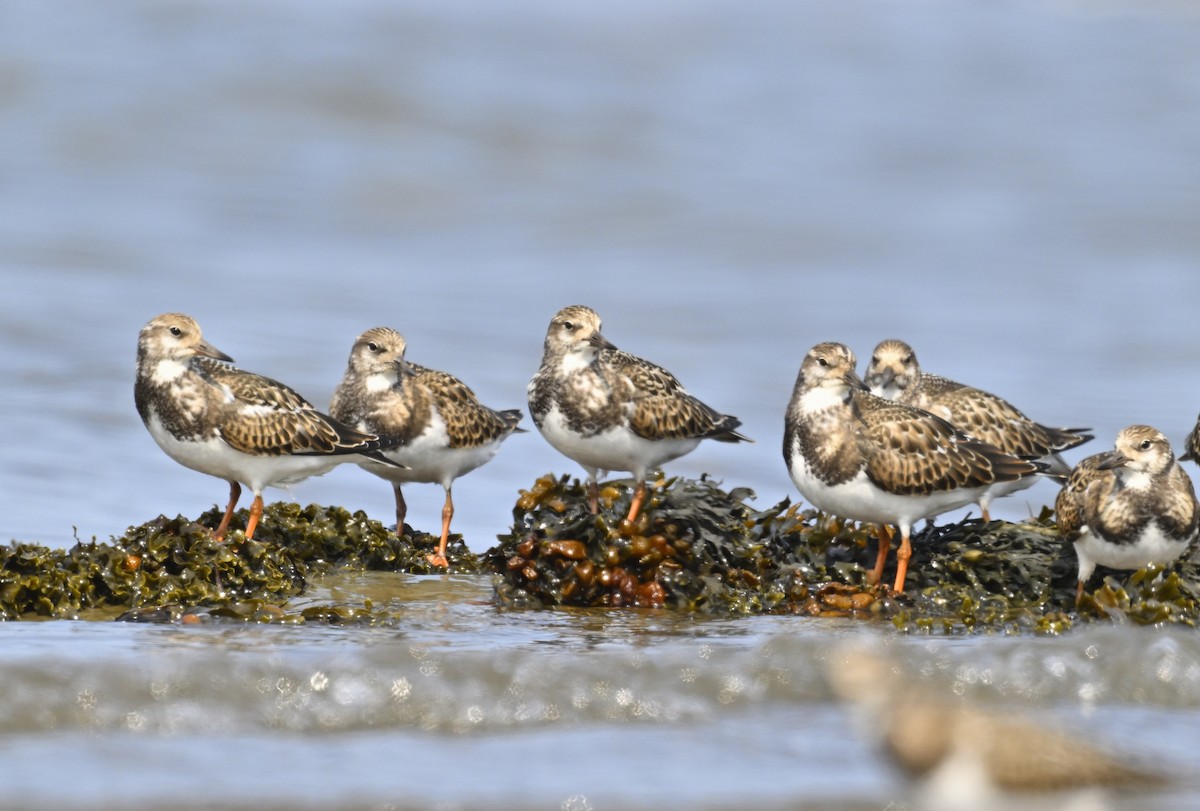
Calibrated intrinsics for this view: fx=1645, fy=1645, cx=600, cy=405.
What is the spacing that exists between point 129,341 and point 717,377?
18.3 feet

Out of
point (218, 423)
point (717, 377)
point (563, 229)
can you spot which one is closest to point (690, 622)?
point (218, 423)

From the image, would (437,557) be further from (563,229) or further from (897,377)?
(563,229)

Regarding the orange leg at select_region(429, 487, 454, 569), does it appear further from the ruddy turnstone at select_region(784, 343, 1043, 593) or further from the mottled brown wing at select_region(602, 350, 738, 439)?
the ruddy turnstone at select_region(784, 343, 1043, 593)

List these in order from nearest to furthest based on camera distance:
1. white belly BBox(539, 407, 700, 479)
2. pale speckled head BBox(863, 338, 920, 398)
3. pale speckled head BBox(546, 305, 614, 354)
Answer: white belly BBox(539, 407, 700, 479) < pale speckled head BBox(546, 305, 614, 354) < pale speckled head BBox(863, 338, 920, 398)

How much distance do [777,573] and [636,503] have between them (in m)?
0.76

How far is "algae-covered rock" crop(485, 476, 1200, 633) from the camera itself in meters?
7.25

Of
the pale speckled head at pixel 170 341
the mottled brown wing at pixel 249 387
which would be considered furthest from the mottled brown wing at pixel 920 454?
the pale speckled head at pixel 170 341

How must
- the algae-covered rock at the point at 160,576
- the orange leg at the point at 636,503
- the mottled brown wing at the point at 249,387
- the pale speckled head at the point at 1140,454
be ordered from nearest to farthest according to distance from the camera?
the algae-covered rock at the point at 160,576 < the pale speckled head at the point at 1140,454 < the orange leg at the point at 636,503 < the mottled brown wing at the point at 249,387

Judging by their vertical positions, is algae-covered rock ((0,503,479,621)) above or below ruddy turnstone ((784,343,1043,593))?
below

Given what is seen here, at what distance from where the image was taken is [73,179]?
20500 millimetres

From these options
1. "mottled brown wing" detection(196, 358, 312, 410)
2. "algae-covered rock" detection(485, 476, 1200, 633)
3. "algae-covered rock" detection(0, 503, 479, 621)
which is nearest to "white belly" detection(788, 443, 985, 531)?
"algae-covered rock" detection(485, 476, 1200, 633)

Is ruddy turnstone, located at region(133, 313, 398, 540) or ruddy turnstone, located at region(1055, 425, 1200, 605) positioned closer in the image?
ruddy turnstone, located at region(1055, 425, 1200, 605)

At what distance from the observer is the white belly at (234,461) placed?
8266 millimetres

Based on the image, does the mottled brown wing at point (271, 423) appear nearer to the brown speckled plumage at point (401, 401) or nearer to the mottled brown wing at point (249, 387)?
the mottled brown wing at point (249, 387)
